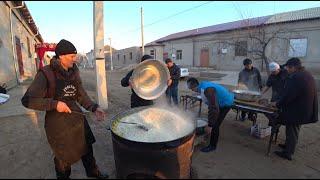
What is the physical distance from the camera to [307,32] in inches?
732

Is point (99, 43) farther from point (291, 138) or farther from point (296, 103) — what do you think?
point (291, 138)

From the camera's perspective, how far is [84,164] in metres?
3.47

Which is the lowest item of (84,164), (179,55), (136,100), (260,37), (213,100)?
(84,164)

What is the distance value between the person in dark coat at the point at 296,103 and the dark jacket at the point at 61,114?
3.35 meters

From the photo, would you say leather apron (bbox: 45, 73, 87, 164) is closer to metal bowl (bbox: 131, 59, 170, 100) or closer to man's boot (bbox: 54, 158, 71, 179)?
man's boot (bbox: 54, 158, 71, 179)

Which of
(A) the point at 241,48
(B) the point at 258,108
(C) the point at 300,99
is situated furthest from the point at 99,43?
(A) the point at 241,48

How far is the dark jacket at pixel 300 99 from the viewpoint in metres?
4.25

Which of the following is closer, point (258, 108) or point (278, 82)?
point (258, 108)

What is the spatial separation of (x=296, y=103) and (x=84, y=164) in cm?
357

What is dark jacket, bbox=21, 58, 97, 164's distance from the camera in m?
2.74

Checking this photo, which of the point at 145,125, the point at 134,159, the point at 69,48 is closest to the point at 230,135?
the point at 145,125

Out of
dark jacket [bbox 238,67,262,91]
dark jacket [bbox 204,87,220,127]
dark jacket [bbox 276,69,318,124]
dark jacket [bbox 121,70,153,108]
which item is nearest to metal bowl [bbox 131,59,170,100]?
dark jacket [bbox 121,70,153,108]

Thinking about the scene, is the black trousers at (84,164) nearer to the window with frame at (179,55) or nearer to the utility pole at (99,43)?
the utility pole at (99,43)

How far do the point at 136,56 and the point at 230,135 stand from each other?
39082 millimetres
